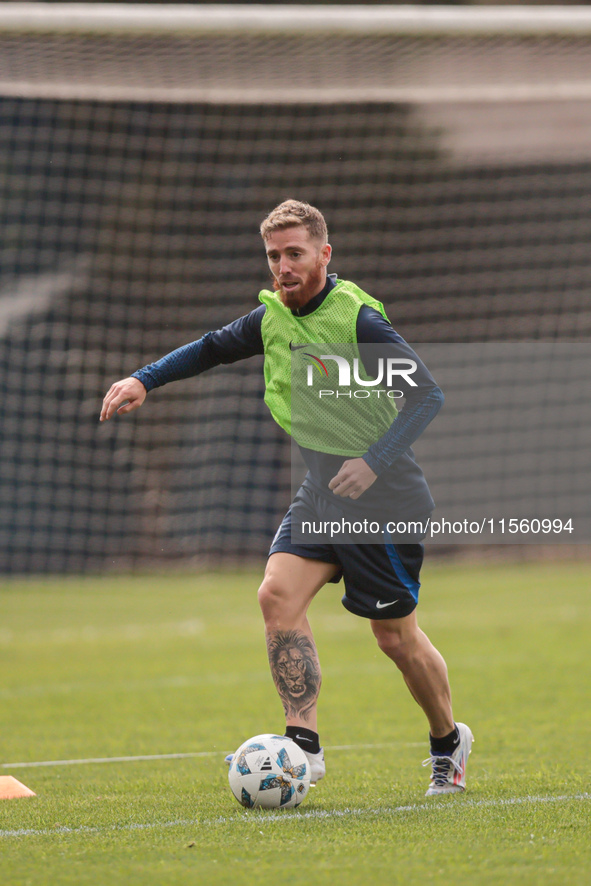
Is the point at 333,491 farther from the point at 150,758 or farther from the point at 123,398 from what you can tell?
the point at 150,758

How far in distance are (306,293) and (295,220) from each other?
29 centimetres

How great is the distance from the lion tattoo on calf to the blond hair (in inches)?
61.9

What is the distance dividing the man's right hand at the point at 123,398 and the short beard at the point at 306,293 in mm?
680

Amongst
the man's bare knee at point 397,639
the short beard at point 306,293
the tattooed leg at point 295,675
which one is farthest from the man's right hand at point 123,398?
the man's bare knee at point 397,639

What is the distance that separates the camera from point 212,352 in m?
4.72

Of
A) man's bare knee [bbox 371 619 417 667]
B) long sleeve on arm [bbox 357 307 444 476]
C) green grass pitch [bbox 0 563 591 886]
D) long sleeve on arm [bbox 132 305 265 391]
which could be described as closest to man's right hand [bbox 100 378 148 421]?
long sleeve on arm [bbox 132 305 265 391]

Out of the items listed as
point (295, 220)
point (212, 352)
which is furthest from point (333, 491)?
point (295, 220)

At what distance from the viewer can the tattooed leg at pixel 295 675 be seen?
4348mm

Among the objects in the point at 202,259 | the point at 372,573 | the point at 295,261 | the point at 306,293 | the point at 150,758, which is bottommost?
the point at 150,758

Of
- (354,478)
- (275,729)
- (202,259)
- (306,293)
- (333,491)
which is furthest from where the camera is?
(202,259)

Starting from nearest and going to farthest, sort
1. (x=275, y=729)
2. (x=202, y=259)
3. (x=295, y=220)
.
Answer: (x=295, y=220) → (x=275, y=729) → (x=202, y=259)

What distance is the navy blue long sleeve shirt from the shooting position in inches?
167

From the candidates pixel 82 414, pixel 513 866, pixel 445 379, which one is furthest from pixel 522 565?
pixel 513 866

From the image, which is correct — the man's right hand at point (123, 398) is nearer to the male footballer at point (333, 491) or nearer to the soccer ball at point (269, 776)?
the male footballer at point (333, 491)
